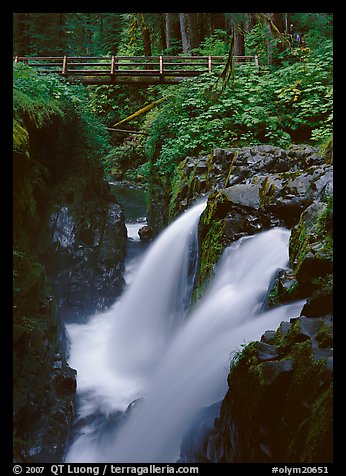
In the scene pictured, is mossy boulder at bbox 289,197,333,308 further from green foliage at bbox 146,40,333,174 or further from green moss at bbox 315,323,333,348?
green foliage at bbox 146,40,333,174

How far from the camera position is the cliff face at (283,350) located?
9.28ft

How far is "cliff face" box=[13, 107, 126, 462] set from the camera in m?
5.40

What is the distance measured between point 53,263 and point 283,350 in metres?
6.51

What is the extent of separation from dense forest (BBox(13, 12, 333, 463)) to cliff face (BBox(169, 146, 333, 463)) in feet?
0.05

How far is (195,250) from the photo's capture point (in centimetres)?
827

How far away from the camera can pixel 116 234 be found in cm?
1094

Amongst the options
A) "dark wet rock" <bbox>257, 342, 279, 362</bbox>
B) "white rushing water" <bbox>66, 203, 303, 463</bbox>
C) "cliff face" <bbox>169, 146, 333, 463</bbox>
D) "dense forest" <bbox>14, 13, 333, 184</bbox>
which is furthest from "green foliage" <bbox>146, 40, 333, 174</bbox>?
"dark wet rock" <bbox>257, 342, 279, 362</bbox>

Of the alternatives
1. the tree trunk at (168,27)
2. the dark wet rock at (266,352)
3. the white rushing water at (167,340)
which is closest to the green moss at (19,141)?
the white rushing water at (167,340)

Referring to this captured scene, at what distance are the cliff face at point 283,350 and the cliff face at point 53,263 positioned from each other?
7.50 feet

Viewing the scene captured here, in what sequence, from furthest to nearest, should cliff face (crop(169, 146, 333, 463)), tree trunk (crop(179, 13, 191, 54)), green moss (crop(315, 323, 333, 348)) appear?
1. tree trunk (crop(179, 13, 191, 54))
2. green moss (crop(315, 323, 333, 348))
3. cliff face (crop(169, 146, 333, 463))

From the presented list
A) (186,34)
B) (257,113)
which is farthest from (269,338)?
(186,34)

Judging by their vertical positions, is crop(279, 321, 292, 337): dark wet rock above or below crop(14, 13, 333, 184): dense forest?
below
